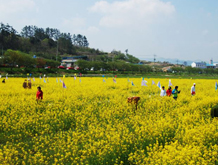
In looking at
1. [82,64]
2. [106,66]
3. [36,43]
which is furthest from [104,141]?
[36,43]

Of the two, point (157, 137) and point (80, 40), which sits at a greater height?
point (80, 40)

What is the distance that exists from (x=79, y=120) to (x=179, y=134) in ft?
15.0

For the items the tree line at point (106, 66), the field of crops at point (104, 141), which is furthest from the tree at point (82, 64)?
the field of crops at point (104, 141)

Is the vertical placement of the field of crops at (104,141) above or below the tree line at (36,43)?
below

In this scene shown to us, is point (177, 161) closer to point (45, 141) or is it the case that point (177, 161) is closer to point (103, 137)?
point (103, 137)

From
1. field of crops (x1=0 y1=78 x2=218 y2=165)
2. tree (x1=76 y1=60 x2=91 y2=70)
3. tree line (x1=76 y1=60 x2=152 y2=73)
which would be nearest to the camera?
field of crops (x1=0 y1=78 x2=218 y2=165)

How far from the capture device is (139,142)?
7.31 m

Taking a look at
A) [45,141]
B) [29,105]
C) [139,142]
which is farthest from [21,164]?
[29,105]

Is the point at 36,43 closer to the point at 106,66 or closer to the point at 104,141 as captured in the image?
the point at 106,66

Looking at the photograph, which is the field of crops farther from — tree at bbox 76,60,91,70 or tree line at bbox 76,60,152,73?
tree line at bbox 76,60,152,73

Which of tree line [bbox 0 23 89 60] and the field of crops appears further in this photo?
tree line [bbox 0 23 89 60]

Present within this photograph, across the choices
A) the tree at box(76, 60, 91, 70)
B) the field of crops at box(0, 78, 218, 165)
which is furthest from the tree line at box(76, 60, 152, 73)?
the field of crops at box(0, 78, 218, 165)

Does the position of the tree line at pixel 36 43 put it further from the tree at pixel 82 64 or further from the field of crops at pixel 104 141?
the field of crops at pixel 104 141

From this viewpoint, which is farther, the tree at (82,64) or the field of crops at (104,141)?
the tree at (82,64)
